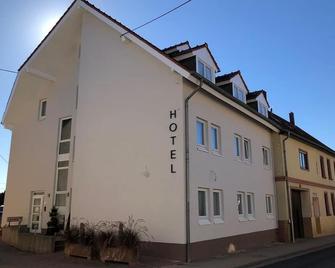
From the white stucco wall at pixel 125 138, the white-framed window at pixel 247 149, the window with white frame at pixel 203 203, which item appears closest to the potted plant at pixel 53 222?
the white stucco wall at pixel 125 138

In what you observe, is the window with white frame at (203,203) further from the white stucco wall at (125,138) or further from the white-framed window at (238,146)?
the white-framed window at (238,146)

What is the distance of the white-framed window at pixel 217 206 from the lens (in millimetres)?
15438

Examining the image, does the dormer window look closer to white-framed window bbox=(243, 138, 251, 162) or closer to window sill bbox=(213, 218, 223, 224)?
white-framed window bbox=(243, 138, 251, 162)

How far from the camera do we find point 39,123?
20.7m

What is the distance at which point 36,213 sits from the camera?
19.5 metres

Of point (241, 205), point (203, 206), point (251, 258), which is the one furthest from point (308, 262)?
point (241, 205)

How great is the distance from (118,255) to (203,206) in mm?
3981

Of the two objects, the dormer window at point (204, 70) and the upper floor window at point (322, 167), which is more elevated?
the dormer window at point (204, 70)

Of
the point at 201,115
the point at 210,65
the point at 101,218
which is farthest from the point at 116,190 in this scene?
the point at 210,65

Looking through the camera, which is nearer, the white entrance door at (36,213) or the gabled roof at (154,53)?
the gabled roof at (154,53)

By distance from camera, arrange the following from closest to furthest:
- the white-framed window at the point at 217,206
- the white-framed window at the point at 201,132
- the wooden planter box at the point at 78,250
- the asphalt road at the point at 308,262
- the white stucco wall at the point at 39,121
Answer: the asphalt road at the point at 308,262, the wooden planter box at the point at 78,250, the white-framed window at the point at 201,132, the white-framed window at the point at 217,206, the white stucco wall at the point at 39,121

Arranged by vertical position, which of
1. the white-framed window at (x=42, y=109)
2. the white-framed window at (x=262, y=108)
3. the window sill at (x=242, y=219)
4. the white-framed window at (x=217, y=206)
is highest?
the white-framed window at (x=262, y=108)

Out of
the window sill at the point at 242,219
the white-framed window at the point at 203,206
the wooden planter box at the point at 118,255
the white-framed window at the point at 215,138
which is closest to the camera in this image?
the wooden planter box at the point at 118,255

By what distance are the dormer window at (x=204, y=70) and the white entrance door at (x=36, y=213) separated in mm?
10152
